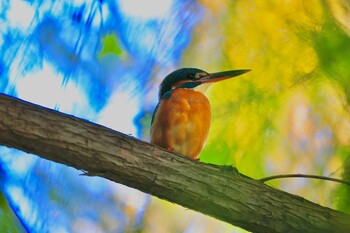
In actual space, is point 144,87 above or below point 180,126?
above

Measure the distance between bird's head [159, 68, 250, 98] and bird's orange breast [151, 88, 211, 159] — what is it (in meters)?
0.10

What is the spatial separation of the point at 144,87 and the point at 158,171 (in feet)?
1.86

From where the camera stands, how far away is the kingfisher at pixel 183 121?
1.95 metres

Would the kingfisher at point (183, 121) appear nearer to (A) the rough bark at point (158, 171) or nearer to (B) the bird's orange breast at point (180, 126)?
(B) the bird's orange breast at point (180, 126)

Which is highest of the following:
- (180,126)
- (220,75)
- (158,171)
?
(220,75)


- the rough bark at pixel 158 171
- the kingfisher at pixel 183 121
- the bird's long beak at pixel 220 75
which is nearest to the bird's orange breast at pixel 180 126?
the kingfisher at pixel 183 121

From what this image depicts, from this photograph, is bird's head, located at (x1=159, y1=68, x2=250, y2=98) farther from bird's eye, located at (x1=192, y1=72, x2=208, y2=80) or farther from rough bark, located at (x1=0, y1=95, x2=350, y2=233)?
rough bark, located at (x1=0, y1=95, x2=350, y2=233)

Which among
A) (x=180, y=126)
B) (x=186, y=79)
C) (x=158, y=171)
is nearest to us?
(x=158, y=171)

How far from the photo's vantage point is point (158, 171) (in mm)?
1506

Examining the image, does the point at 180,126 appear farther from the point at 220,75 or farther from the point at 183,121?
the point at 220,75

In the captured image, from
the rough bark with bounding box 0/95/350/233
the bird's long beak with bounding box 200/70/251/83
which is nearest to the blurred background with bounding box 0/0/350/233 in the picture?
the bird's long beak with bounding box 200/70/251/83

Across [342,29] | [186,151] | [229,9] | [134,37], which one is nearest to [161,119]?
[186,151]

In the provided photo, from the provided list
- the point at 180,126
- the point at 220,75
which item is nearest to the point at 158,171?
the point at 180,126

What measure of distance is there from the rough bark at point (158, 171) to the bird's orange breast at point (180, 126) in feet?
1.21
